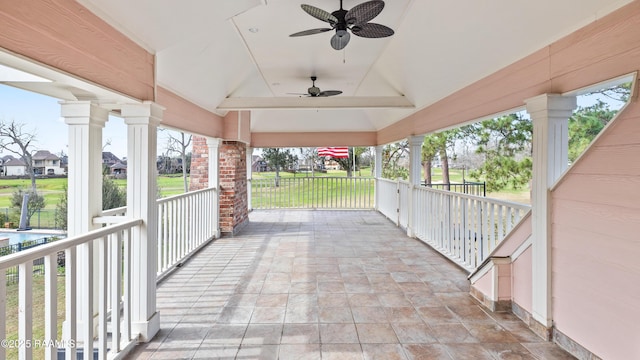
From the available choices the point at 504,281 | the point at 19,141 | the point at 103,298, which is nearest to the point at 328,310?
→ the point at 504,281

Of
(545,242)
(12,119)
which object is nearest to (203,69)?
(12,119)

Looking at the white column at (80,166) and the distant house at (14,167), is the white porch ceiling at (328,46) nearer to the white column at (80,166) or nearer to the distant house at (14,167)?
the white column at (80,166)

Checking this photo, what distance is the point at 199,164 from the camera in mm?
6043

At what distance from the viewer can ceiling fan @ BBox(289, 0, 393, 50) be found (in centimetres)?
246

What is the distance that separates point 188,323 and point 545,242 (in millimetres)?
2934

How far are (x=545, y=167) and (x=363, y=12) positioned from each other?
73.2 inches

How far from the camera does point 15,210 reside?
248 centimetres

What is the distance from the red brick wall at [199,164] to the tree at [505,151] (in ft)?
23.1

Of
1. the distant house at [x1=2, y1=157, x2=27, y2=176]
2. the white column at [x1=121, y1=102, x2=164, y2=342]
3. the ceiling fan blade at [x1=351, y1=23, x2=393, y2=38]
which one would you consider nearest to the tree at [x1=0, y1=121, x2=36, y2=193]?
the distant house at [x1=2, y1=157, x2=27, y2=176]

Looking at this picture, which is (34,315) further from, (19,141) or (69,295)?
(69,295)

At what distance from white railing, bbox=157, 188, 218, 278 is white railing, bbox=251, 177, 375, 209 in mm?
3503

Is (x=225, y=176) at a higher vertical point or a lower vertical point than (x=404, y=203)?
higher

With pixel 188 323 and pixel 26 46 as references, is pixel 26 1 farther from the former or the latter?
pixel 188 323

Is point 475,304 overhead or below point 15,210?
below
